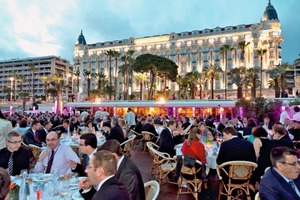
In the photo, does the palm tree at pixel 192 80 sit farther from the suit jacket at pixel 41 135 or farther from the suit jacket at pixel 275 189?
the suit jacket at pixel 275 189

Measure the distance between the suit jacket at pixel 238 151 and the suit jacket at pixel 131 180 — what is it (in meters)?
2.59

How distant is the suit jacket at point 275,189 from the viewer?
2688mm

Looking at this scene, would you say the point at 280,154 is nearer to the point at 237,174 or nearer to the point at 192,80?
the point at 237,174

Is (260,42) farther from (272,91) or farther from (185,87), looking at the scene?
(185,87)

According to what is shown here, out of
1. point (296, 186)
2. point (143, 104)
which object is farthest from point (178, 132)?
point (143, 104)

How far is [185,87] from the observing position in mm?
61406

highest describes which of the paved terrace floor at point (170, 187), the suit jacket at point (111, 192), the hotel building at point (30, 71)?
the hotel building at point (30, 71)

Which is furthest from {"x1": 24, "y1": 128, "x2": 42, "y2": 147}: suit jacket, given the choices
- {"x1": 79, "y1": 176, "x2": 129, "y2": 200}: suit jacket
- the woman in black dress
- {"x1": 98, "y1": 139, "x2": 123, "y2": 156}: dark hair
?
{"x1": 79, "y1": 176, "x2": 129, "y2": 200}: suit jacket

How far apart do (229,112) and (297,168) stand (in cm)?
2603

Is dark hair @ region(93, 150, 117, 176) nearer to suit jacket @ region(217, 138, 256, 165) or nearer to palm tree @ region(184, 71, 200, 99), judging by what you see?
suit jacket @ region(217, 138, 256, 165)

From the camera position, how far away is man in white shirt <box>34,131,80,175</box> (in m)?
4.07

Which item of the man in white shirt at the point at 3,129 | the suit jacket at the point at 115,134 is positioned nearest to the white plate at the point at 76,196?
the man in white shirt at the point at 3,129

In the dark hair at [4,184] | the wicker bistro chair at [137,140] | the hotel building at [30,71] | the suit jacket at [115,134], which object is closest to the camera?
the dark hair at [4,184]

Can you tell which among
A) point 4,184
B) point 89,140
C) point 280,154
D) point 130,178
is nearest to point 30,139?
point 89,140
